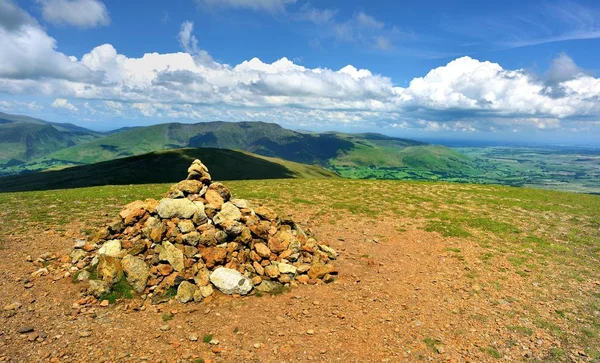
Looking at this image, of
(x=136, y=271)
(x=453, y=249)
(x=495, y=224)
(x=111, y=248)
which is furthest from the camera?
(x=495, y=224)

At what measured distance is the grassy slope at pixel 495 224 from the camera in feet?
58.1

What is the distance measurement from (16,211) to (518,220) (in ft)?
179

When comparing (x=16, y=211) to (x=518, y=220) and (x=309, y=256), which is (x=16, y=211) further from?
(x=518, y=220)

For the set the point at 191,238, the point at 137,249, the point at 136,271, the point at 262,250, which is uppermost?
the point at 191,238

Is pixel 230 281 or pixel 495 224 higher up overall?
pixel 495 224

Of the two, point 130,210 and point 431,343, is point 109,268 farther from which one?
point 431,343

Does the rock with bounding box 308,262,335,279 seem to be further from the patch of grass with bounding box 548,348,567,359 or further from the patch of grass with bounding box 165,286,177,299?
the patch of grass with bounding box 548,348,567,359

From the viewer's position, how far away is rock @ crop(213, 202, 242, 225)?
21.8m

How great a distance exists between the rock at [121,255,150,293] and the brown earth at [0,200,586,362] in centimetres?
126

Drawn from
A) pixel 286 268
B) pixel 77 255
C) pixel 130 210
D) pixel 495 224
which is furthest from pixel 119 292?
pixel 495 224

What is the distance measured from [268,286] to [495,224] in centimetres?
2661

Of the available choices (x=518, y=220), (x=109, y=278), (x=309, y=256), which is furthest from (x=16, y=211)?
(x=518, y=220)

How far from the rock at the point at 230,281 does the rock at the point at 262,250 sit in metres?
2.16

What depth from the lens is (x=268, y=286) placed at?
65.4ft
